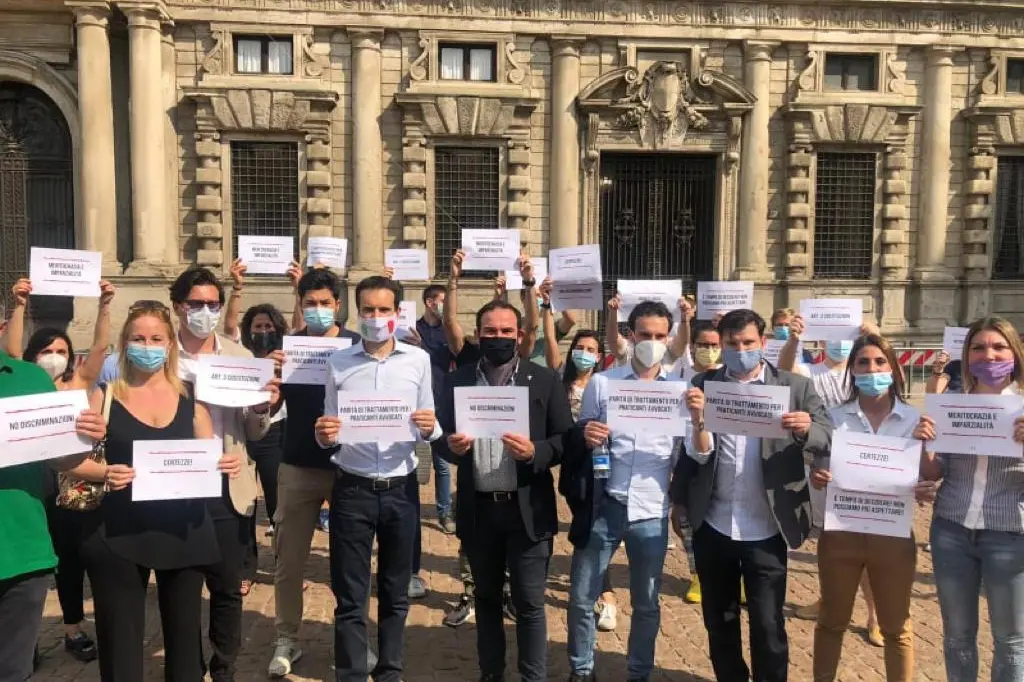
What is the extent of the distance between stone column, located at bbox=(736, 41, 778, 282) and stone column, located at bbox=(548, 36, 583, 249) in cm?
354

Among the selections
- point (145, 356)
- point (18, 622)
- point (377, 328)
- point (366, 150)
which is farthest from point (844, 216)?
point (18, 622)

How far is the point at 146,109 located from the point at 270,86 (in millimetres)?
2363

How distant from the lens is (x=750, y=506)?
3.84 meters

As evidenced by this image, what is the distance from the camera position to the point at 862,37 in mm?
15445

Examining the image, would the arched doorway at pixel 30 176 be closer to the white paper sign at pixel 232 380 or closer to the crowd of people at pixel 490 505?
the crowd of people at pixel 490 505

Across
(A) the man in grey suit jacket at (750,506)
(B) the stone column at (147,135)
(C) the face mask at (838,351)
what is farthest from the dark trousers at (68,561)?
(B) the stone column at (147,135)

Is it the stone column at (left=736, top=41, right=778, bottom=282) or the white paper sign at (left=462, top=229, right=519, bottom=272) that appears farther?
the stone column at (left=736, top=41, right=778, bottom=282)

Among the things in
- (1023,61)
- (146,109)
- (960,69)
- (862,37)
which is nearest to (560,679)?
(146,109)

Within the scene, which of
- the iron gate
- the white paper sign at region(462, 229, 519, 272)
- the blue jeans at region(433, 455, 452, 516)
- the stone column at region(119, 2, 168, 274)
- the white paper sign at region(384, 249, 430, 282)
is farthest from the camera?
the iron gate

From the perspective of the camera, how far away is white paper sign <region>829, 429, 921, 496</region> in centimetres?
355

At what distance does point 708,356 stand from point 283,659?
134 inches

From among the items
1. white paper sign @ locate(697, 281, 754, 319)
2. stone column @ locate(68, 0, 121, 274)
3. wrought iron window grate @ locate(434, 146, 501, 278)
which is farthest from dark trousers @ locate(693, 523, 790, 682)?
stone column @ locate(68, 0, 121, 274)

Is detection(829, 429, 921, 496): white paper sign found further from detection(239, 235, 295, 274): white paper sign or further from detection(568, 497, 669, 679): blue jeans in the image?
detection(239, 235, 295, 274): white paper sign

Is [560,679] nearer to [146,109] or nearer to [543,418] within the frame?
[543,418]
